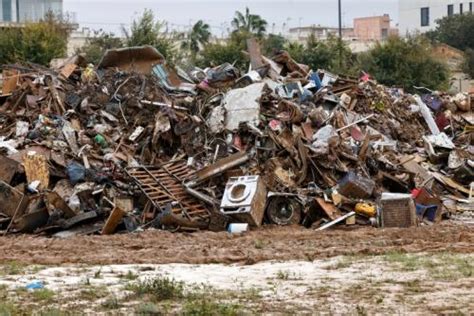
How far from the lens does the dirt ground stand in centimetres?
1237

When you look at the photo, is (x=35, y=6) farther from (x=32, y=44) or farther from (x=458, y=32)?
(x=32, y=44)

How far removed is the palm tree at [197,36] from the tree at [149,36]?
Answer: 466 inches

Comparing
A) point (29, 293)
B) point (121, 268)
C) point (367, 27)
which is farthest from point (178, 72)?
point (367, 27)

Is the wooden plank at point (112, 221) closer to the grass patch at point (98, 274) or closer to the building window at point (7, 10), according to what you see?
the grass patch at point (98, 274)

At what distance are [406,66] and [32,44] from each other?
1713 cm

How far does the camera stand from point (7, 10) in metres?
93.9

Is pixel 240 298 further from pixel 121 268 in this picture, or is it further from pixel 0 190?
pixel 0 190

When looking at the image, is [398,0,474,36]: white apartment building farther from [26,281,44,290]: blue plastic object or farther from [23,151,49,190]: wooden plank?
[26,281,44,290]: blue plastic object

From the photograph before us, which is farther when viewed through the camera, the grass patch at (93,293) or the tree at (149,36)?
the tree at (149,36)

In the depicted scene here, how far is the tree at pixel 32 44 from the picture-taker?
130 feet

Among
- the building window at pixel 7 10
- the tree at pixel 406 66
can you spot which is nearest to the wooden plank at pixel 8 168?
the tree at pixel 406 66

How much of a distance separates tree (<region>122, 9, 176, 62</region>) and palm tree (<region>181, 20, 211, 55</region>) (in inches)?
466

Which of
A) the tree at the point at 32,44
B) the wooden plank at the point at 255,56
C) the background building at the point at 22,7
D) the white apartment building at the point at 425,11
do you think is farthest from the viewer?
the background building at the point at 22,7

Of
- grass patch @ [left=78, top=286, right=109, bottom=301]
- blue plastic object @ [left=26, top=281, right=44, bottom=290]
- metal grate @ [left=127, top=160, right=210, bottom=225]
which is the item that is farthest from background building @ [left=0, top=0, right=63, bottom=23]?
grass patch @ [left=78, top=286, right=109, bottom=301]
